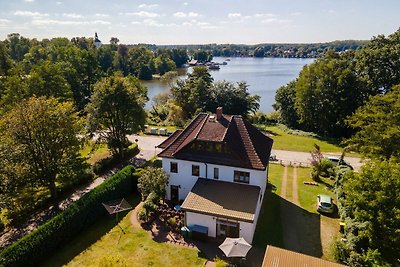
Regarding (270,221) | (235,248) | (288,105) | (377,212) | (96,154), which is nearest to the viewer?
(377,212)

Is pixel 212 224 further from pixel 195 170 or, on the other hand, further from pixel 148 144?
pixel 148 144

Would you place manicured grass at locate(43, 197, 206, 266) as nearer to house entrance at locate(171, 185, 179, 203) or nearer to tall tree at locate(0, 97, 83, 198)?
house entrance at locate(171, 185, 179, 203)

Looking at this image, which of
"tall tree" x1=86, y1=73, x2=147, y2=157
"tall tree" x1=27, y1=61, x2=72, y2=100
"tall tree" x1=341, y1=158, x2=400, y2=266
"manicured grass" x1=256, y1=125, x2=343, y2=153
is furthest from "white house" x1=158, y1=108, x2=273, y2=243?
"tall tree" x1=27, y1=61, x2=72, y2=100

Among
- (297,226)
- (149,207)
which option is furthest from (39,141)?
(297,226)

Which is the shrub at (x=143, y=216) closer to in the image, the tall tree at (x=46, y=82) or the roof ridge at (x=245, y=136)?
the roof ridge at (x=245, y=136)

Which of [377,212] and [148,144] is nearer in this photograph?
[377,212]

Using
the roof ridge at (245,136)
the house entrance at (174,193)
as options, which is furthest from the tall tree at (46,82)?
the roof ridge at (245,136)
